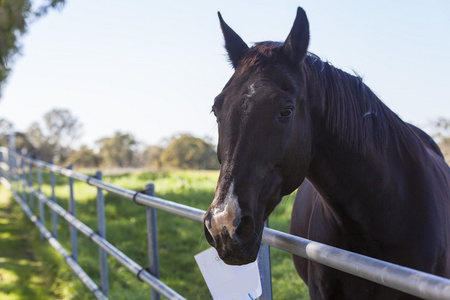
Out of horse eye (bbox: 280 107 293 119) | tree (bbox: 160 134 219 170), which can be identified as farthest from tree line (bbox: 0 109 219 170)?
horse eye (bbox: 280 107 293 119)

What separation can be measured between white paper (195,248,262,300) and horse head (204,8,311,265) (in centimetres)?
28

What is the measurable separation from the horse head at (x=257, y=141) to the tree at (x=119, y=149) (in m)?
43.1

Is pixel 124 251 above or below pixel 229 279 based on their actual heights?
below

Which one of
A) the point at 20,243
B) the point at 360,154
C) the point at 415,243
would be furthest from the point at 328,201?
the point at 20,243

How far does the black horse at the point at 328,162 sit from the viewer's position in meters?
1.49

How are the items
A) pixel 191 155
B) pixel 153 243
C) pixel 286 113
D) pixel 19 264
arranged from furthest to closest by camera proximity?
pixel 191 155
pixel 19 264
pixel 153 243
pixel 286 113

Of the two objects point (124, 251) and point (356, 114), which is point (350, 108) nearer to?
point (356, 114)

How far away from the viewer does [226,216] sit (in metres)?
1.34

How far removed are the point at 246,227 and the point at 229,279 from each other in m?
0.42

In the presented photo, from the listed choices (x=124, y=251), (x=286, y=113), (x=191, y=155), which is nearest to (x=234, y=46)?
(x=286, y=113)

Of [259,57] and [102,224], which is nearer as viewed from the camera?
[259,57]

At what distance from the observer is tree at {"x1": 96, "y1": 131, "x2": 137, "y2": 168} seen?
44.8 m

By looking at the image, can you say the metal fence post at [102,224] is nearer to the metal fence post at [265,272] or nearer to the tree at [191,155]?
the metal fence post at [265,272]

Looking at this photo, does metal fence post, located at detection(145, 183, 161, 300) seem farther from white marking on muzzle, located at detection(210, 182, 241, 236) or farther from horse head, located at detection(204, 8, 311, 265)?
white marking on muzzle, located at detection(210, 182, 241, 236)
